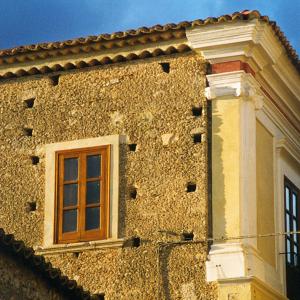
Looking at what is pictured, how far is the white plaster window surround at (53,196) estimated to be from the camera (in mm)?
20875

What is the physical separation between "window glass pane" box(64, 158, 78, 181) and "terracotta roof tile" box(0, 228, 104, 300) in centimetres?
244

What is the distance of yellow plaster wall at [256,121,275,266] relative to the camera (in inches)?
828

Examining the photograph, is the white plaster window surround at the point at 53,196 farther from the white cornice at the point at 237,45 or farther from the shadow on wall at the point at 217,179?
the white cornice at the point at 237,45

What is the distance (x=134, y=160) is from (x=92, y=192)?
2.84 ft

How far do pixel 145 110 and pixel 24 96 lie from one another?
233 cm

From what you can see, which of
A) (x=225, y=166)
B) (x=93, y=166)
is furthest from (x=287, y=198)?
(x=93, y=166)

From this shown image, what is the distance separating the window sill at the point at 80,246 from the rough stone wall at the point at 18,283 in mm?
2657

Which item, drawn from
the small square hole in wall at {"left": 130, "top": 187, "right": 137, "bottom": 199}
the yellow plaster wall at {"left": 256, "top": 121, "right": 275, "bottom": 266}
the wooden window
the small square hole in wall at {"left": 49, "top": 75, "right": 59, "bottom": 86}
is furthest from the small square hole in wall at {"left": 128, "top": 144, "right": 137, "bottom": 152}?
the yellow plaster wall at {"left": 256, "top": 121, "right": 275, "bottom": 266}

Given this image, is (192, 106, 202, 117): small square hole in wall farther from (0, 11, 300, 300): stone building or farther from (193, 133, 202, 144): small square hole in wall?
(193, 133, 202, 144): small square hole in wall

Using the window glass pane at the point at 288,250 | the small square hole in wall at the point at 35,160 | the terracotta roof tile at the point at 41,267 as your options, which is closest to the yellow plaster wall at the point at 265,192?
the window glass pane at the point at 288,250

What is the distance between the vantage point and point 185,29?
69.2 feet

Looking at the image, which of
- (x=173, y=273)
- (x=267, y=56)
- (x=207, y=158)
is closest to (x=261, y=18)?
(x=267, y=56)

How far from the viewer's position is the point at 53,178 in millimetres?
21594

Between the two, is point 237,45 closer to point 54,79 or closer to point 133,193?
point 133,193
